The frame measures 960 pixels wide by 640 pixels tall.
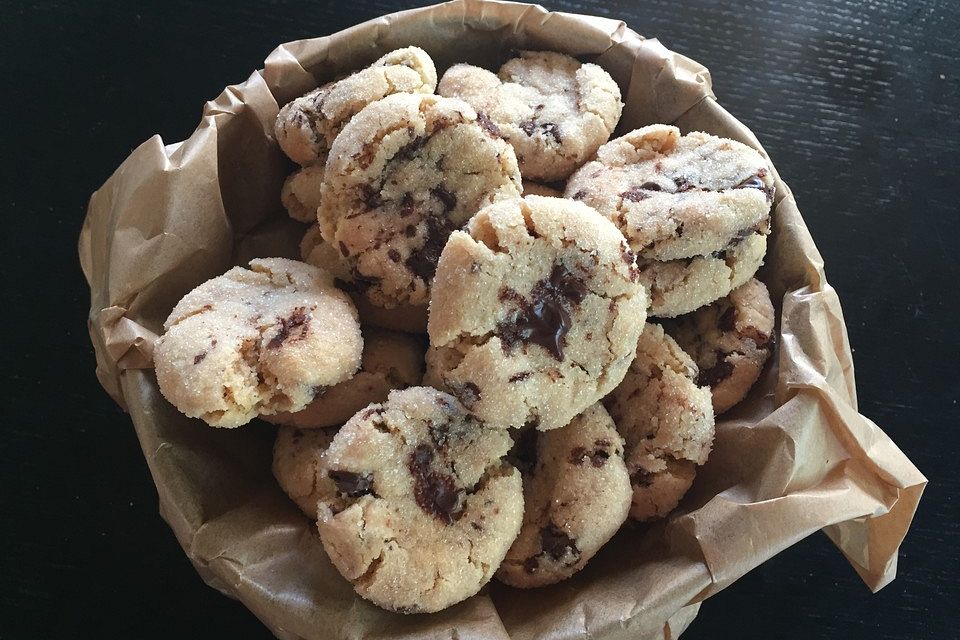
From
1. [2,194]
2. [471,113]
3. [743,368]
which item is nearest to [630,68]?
[471,113]

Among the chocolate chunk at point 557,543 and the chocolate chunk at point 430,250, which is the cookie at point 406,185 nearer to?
the chocolate chunk at point 430,250

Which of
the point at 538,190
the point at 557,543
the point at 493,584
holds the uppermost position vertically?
the point at 538,190

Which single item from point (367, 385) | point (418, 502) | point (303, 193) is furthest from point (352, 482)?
point (303, 193)

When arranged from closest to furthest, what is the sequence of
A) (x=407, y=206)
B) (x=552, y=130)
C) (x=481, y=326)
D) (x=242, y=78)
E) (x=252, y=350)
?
1. (x=481, y=326)
2. (x=252, y=350)
3. (x=407, y=206)
4. (x=552, y=130)
5. (x=242, y=78)

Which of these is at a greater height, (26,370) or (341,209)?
(341,209)

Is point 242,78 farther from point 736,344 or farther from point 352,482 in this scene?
point 736,344

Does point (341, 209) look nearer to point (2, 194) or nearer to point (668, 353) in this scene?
point (668, 353)

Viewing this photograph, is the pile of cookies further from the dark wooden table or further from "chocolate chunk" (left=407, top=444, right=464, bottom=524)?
the dark wooden table

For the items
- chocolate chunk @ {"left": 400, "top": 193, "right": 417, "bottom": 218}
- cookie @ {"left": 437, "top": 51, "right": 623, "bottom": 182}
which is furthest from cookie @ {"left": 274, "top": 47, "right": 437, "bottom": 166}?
chocolate chunk @ {"left": 400, "top": 193, "right": 417, "bottom": 218}
